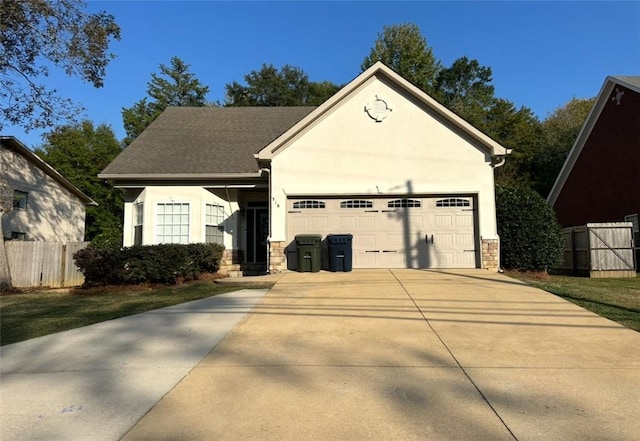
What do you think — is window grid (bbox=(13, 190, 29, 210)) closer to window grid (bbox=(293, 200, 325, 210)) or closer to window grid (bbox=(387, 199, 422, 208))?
window grid (bbox=(293, 200, 325, 210))

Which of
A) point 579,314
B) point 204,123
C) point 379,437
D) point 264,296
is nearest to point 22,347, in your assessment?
point 264,296

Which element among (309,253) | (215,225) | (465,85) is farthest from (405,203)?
(465,85)

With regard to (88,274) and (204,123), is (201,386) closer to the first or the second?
(88,274)

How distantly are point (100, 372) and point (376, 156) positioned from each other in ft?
35.8

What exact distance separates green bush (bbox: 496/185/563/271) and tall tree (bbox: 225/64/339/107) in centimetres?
3180

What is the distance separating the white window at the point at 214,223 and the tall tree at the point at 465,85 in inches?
1291

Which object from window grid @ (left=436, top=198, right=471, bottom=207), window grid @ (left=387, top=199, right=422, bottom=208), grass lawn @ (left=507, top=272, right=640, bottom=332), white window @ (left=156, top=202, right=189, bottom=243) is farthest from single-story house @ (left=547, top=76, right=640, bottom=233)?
white window @ (left=156, top=202, right=189, bottom=243)

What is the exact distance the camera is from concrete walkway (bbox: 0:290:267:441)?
4070mm

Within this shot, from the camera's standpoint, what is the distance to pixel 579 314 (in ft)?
26.2

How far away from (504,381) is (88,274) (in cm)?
1192

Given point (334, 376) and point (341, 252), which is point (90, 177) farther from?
point (334, 376)

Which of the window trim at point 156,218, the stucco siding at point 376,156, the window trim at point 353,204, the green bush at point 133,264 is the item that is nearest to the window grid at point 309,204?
the stucco siding at point 376,156

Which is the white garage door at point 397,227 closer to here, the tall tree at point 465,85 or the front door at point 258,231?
the front door at point 258,231

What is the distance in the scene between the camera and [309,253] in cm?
1407
